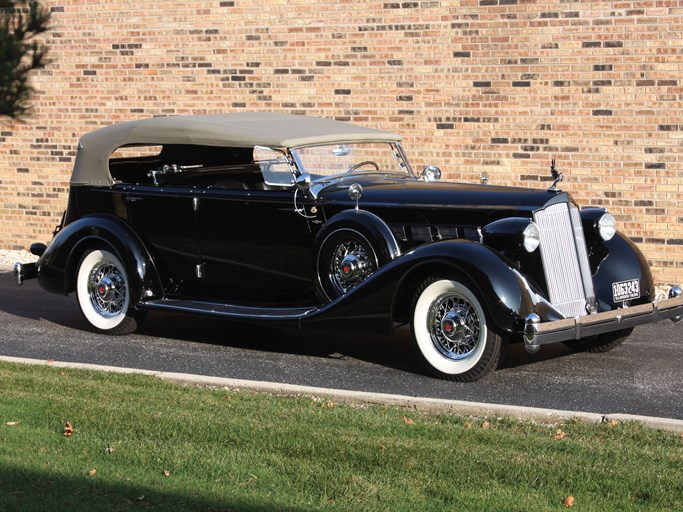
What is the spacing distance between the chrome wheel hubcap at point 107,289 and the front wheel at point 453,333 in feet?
9.41

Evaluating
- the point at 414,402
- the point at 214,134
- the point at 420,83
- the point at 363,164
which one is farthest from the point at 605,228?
the point at 420,83

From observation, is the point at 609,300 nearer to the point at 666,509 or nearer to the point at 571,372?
the point at 571,372

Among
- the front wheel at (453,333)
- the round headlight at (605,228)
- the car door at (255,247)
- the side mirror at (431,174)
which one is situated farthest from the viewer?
the side mirror at (431,174)

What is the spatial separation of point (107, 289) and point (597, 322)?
4.10m

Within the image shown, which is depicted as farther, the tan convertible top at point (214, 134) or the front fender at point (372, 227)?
the tan convertible top at point (214, 134)

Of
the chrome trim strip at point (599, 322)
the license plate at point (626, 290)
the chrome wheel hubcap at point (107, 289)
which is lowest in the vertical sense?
the chrome trim strip at point (599, 322)

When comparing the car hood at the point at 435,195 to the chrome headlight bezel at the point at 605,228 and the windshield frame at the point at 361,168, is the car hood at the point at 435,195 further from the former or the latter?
the chrome headlight bezel at the point at 605,228

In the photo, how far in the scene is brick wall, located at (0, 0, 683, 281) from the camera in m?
11.6

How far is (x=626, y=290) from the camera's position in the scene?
8.45 m

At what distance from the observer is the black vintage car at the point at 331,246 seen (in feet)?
25.8

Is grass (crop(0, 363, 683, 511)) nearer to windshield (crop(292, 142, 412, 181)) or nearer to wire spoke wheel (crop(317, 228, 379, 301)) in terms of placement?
wire spoke wheel (crop(317, 228, 379, 301))

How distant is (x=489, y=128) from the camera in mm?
12250

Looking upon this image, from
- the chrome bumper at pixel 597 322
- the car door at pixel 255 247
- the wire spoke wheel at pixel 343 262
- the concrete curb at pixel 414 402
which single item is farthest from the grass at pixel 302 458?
the car door at pixel 255 247

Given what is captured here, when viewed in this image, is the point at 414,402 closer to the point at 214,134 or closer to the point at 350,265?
the point at 350,265
